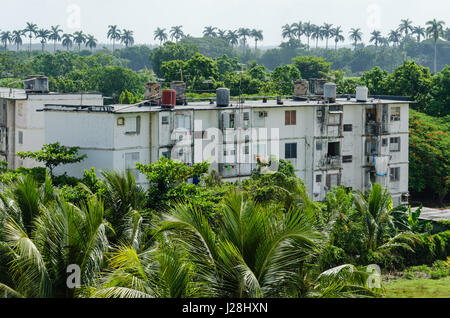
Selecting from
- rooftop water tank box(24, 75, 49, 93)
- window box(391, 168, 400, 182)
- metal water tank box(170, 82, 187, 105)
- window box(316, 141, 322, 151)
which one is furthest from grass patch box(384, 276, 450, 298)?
rooftop water tank box(24, 75, 49, 93)

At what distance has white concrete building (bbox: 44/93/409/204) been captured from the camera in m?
50.9

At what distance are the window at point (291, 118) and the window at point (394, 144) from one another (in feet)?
31.4

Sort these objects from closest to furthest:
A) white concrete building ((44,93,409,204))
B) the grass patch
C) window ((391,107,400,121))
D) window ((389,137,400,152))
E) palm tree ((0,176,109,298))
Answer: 1. palm tree ((0,176,109,298))
2. the grass patch
3. white concrete building ((44,93,409,204))
4. window ((391,107,400,121))
5. window ((389,137,400,152))

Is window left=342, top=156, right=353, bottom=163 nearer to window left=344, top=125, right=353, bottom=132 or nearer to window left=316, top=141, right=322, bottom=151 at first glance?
window left=344, top=125, right=353, bottom=132

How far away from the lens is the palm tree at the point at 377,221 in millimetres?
38938

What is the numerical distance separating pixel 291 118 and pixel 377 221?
21.8 metres

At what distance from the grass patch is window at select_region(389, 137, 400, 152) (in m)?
26.4

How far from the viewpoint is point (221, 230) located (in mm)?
15055

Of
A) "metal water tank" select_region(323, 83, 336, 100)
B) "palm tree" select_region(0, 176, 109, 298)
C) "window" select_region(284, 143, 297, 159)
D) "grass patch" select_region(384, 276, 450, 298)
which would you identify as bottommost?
"grass patch" select_region(384, 276, 450, 298)

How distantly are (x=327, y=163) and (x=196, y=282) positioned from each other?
4734 cm

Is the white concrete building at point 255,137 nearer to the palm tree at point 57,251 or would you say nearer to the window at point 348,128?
the window at point 348,128

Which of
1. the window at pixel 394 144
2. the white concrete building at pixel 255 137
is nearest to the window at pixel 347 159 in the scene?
the white concrete building at pixel 255 137

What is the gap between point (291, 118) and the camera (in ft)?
197
